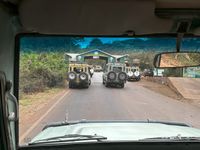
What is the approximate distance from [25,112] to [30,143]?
34 centimetres

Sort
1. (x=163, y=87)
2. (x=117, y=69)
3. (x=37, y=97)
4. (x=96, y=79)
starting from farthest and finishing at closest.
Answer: (x=163, y=87), (x=96, y=79), (x=117, y=69), (x=37, y=97)

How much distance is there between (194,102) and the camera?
263 inches

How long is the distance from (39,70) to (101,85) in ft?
2.89

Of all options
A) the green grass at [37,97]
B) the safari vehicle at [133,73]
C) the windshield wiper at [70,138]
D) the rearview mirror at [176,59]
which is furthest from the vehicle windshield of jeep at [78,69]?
the rearview mirror at [176,59]

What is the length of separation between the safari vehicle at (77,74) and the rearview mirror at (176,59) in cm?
73

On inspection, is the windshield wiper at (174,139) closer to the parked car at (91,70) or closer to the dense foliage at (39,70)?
the parked car at (91,70)

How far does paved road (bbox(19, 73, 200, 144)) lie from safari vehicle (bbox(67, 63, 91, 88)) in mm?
114

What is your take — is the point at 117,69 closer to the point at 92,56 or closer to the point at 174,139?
the point at 92,56

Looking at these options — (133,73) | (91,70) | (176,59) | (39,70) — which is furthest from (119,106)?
(39,70)

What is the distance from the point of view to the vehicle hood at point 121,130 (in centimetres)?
586

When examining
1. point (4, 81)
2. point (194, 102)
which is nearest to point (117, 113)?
point (194, 102)

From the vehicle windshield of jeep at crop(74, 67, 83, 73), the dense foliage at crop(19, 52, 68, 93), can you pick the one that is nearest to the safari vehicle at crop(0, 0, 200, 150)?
the dense foliage at crop(19, 52, 68, 93)

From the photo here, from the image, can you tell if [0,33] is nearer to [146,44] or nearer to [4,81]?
[4,81]

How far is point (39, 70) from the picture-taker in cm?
568
